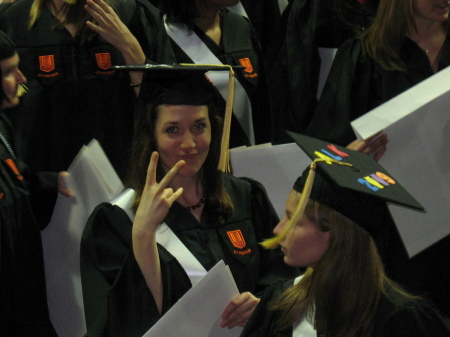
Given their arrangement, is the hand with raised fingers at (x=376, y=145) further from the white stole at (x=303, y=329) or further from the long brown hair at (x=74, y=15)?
the long brown hair at (x=74, y=15)

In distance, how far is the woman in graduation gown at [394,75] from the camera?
3.94 meters

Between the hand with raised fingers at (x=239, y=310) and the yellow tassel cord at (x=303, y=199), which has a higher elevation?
the yellow tassel cord at (x=303, y=199)

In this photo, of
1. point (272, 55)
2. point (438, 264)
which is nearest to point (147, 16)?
point (272, 55)

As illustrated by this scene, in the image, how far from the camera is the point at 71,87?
4395 millimetres

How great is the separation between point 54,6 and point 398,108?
172 cm

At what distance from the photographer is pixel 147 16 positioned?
14.8ft

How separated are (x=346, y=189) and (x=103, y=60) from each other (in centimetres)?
189

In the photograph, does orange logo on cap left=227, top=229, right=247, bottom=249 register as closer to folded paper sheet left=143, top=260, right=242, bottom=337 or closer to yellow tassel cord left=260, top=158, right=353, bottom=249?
folded paper sheet left=143, top=260, right=242, bottom=337

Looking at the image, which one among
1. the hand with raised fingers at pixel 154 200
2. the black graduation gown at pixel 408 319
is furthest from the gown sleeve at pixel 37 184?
the black graduation gown at pixel 408 319

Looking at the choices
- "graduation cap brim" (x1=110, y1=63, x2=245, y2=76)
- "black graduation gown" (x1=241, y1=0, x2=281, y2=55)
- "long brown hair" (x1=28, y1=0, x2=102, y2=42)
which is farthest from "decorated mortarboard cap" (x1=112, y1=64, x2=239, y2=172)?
"black graduation gown" (x1=241, y1=0, x2=281, y2=55)

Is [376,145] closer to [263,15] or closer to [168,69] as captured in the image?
[168,69]

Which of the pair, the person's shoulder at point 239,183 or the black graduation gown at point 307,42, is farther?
the black graduation gown at point 307,42

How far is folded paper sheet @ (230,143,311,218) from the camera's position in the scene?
409 centimetres

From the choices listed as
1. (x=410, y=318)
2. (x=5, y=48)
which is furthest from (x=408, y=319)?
(x=5, y=48)
